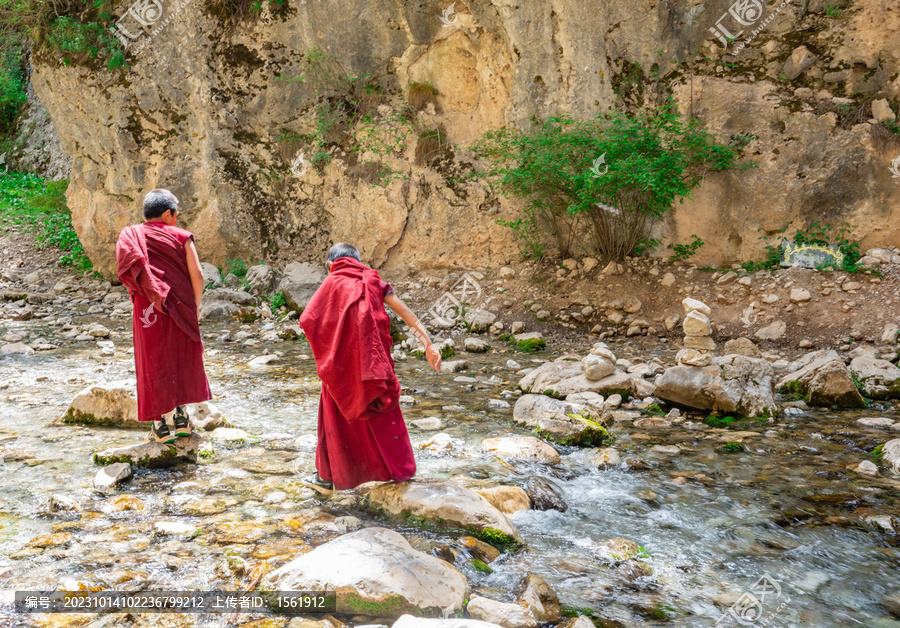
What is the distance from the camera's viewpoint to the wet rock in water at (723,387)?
5.53m

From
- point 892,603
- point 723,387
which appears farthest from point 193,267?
point 723,387

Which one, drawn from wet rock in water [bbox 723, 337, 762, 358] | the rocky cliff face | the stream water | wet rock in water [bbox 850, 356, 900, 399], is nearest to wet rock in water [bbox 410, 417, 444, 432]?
the stream water

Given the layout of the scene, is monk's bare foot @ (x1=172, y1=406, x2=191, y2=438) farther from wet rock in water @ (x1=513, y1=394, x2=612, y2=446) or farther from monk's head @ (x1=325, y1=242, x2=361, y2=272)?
wet rock in water @ (x1=513, y1=394, x2=612, y2=446)

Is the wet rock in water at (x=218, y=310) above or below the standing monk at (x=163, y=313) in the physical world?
below

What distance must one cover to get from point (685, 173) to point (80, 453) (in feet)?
27.8

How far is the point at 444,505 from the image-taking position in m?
3.33

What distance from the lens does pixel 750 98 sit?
8906 millimetres

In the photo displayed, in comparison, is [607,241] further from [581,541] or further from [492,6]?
[581,541]

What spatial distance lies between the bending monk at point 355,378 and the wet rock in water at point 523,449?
1.10m

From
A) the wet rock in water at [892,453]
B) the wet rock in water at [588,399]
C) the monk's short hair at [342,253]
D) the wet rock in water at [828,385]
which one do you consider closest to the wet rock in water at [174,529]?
the monk's short hair at [342,253]

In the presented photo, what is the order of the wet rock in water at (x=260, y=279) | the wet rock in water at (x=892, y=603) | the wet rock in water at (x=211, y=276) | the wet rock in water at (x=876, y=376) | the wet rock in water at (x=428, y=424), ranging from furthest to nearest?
the wet rock in water at (x=211, y=276) → the wet rock in water at (x=260, y=279) → the wet rock in water at (x=876, y=376) → the wet rock in water at (x=428, y=424) → the wet rock in water at (x=892, y=603)

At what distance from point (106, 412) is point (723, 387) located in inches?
218

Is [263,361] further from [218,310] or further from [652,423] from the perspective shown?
[652,423]

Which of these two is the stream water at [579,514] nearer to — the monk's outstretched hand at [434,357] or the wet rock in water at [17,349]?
the monk's outstretched hand at [434,357]
